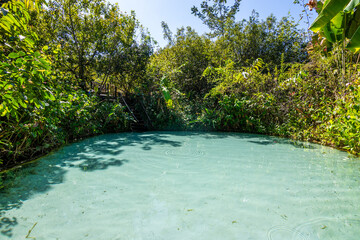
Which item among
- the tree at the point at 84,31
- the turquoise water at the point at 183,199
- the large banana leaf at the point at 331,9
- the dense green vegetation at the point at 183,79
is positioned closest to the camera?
the turquoise water at the point at 183,199

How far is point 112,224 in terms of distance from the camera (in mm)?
1674

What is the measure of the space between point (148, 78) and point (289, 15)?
814cm

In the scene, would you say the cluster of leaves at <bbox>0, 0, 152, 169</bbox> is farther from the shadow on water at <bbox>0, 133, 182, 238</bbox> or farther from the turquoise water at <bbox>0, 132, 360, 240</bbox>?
the turquoise water at <bbox>0, 132, 360, 240</bbox>

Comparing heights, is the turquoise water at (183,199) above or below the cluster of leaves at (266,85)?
below

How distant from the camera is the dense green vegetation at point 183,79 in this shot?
139 inches

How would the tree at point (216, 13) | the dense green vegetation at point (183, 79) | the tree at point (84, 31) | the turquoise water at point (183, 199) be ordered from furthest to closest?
1. the tree at point (216, 13)
2. the tree at point (84, 31)
3. the dense green vegetation at point (183, 79)
4. the turquoise water at point (183, 199)

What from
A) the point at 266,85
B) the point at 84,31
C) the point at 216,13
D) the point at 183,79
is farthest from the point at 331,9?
the point at 216,13

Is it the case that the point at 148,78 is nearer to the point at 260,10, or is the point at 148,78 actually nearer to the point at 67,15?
the point at 67,15

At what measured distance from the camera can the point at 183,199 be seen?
6.94ft

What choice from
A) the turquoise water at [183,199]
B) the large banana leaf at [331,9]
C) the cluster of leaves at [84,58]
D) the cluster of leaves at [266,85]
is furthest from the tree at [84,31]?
the large banana leaf at [331,9]

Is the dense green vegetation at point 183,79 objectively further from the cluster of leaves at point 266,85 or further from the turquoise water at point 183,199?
the turquoise water at point 183,199

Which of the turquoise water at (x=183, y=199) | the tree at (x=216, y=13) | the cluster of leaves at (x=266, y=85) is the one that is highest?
the tree at (x=216, y=13)

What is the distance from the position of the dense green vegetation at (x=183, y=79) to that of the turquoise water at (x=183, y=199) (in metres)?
1.00

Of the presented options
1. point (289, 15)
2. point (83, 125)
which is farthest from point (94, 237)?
point (289, 15)
